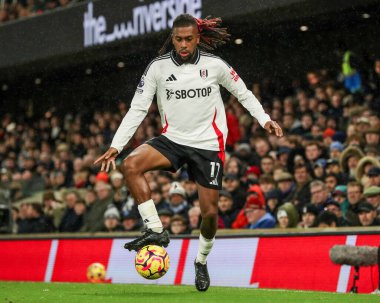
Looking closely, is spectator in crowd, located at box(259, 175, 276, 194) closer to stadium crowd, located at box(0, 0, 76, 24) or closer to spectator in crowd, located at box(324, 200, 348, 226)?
spectator in crowd, located at box(324, 200, 348, 226)

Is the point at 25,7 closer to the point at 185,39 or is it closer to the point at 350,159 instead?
the point at 350,159

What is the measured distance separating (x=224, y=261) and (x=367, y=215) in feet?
5.65

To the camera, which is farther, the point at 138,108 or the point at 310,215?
the point at 310,215

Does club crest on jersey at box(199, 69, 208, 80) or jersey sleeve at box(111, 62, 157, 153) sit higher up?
club crest on jersey at box(199, 69, 208, 80)

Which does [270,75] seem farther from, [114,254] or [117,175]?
[114,254]

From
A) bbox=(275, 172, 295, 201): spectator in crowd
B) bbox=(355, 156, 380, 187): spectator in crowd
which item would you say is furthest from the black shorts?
bbox=(275, 172, 295, 201): spectator in crowd

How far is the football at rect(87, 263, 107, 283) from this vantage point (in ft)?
40.2

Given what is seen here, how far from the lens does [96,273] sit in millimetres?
12266

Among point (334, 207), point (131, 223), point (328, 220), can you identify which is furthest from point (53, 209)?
point (328, 220)

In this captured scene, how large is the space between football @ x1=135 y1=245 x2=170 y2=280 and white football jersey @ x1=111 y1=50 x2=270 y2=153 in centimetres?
101

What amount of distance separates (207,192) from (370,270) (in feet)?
6.47

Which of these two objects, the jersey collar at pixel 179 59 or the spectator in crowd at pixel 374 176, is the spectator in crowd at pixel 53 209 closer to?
the spectator in crowd at pixel 374 176

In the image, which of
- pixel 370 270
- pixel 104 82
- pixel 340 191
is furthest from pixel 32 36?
pixel 370 270

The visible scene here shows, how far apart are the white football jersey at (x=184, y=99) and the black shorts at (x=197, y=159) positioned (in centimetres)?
5
